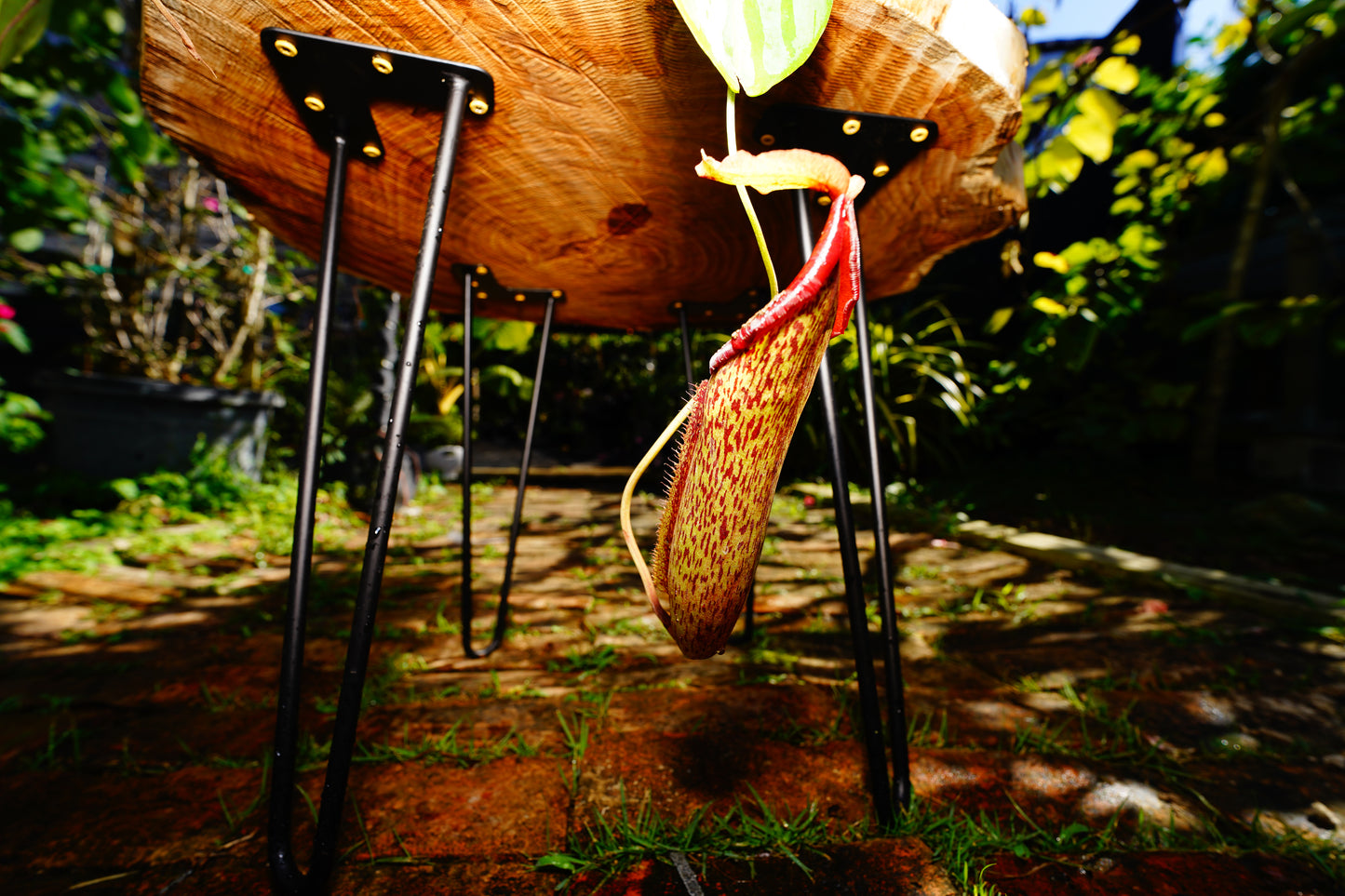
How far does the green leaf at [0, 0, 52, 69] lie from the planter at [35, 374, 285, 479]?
3.50 meters

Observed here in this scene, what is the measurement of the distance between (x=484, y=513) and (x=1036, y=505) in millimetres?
3291

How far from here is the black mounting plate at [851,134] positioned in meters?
0.62

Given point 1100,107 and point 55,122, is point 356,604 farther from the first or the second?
point 55,122

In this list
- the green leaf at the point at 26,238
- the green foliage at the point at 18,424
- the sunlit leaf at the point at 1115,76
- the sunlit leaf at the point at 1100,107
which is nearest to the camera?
the sunlit leaf at the point at 1100,107

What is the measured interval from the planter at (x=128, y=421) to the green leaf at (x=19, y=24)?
350cm

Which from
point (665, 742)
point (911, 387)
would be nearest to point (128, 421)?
point (665, 742)

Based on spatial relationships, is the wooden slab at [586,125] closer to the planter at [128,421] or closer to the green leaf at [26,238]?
the green leaf at [26,238]

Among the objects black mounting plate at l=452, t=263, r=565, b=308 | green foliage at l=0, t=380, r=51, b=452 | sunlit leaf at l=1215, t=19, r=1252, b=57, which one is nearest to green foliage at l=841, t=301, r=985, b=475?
sunlit leaf at l=1215, t=19, r=1252, b=57

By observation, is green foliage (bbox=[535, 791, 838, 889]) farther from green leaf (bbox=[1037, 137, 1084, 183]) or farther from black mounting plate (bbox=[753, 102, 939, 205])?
green leaf (bbox=[1037, 137, 1084, 183])

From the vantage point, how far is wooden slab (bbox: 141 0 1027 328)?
506mm

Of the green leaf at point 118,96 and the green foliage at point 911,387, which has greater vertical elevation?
the green leaf at point 118,96

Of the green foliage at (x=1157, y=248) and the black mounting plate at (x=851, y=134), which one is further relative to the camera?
the green foliage at (x=1157, y=248)

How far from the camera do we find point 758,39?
17.4 inches

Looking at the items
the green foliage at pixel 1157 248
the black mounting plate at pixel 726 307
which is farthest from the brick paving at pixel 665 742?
the green foliage at pixel 1157 248
